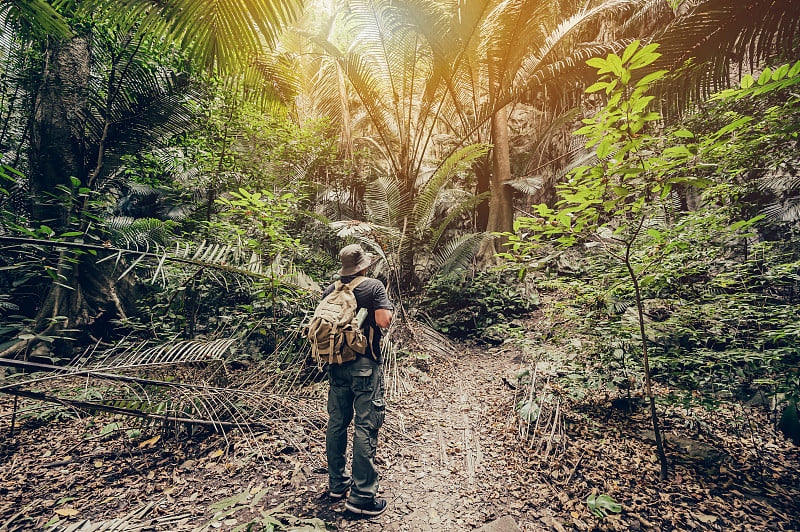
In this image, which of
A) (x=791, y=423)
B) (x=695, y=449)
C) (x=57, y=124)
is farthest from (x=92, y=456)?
(x=791, y=423)

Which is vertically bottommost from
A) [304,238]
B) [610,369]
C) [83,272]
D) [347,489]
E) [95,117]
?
[347,489]

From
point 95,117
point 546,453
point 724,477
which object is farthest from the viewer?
point 95,117

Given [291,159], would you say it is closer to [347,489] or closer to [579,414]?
[347,489]

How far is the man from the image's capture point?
2.04 meters

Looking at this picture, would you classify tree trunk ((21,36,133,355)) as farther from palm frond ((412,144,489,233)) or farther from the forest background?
palm frond ((412,144,489,233))

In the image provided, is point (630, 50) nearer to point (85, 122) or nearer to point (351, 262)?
point (351, 262)

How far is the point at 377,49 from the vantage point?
5898 millimetres

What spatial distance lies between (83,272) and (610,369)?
6.32 meters

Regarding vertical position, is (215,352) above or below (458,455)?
above

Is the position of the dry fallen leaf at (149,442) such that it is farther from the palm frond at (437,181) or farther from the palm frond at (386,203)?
the palm frond at (437,181)

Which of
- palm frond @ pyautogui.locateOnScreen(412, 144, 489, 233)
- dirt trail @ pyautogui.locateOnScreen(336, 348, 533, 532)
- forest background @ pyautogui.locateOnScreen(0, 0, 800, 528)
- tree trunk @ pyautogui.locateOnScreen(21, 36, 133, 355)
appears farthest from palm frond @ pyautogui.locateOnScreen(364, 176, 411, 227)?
tree trunk @ pyautogui.locateOnScreen(21, 36, 133, 355)

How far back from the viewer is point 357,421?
2.10 m

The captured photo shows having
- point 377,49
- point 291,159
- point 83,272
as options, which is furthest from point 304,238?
point 377,49

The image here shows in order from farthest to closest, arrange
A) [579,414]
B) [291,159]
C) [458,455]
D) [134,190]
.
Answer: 1. [134,190]
2. [291,159]
3. [579,414]
4. [458,455]
